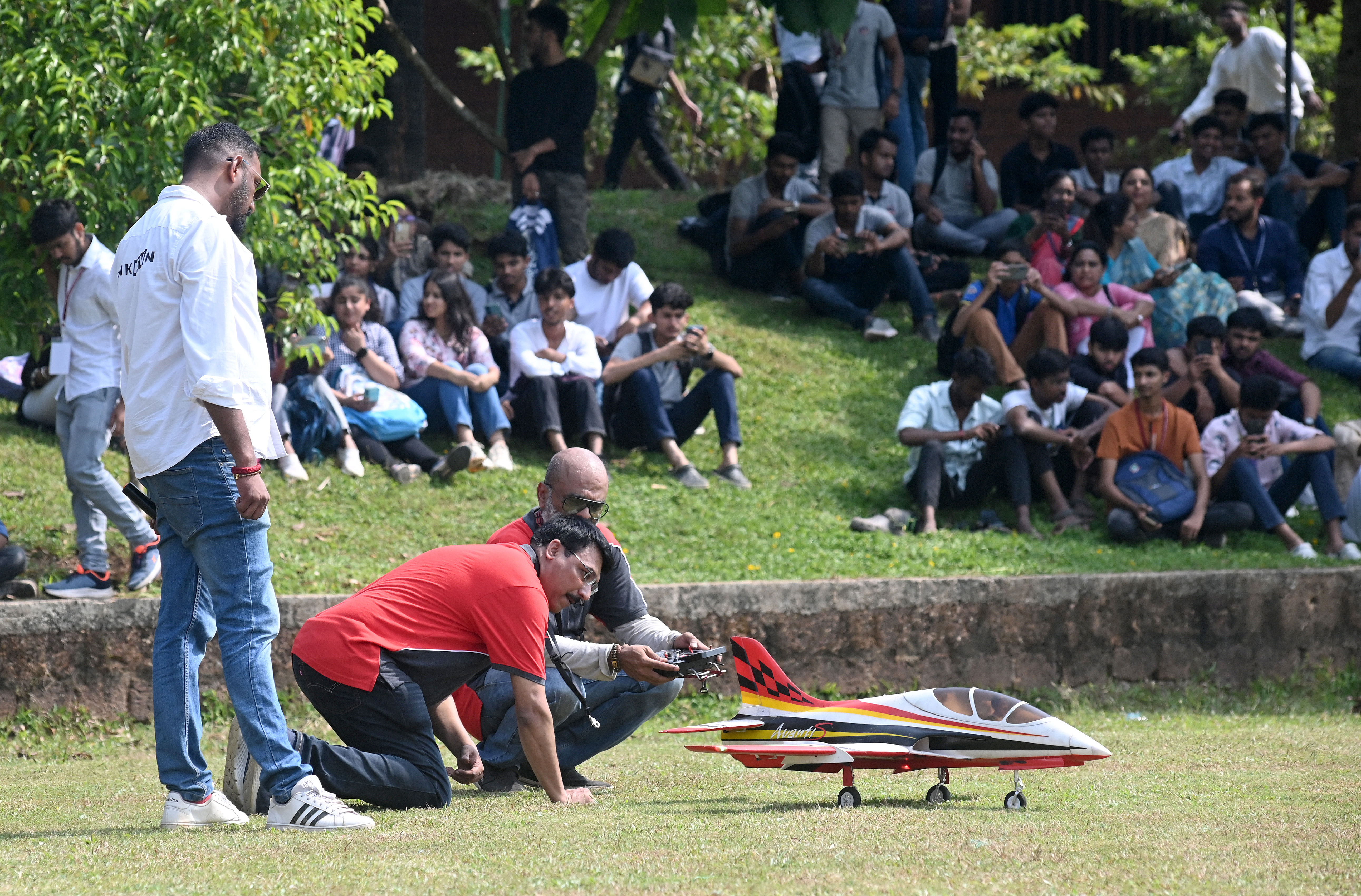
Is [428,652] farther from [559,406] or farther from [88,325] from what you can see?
[559,406]

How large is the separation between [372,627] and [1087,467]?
6.84m

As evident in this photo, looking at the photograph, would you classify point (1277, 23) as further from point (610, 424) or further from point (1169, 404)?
point (610, 424)

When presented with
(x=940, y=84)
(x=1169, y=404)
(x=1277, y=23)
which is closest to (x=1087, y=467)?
(x=1169, y=404)

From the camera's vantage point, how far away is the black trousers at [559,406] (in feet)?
35.1

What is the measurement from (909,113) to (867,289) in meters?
2.55

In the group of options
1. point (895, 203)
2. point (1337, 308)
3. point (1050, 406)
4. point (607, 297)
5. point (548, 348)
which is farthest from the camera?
point (895, 203)

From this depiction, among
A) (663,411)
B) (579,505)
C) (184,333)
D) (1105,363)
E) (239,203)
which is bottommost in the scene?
(663,411)

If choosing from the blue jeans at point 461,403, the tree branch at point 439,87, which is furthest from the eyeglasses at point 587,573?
the tree branch at point 439,87

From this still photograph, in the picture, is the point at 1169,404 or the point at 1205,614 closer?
the point at 1205,614

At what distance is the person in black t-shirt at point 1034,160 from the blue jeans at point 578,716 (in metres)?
9.90

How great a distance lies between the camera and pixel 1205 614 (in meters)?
9.38

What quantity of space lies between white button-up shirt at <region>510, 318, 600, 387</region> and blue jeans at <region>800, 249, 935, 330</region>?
331cm

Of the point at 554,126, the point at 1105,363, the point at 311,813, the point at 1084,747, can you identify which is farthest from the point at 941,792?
the point at 554,126

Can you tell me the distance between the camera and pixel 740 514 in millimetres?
10430
